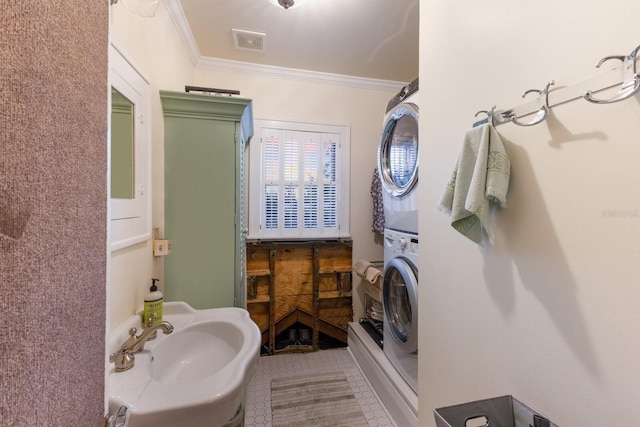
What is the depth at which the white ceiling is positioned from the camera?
1.76 meters

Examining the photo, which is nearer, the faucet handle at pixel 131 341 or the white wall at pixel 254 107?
the faucet handle at pixel 131 341

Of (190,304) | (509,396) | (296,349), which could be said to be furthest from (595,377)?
(296,349)

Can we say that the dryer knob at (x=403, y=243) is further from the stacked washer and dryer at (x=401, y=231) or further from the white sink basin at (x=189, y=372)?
the white sink basin at (x=189, y=372)

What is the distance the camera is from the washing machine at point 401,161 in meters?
1.55

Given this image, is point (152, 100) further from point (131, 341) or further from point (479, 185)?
point (479, 185)

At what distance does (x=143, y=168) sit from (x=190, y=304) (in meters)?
0.81

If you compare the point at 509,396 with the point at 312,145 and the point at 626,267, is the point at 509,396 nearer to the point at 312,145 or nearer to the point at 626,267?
the point at 626,267

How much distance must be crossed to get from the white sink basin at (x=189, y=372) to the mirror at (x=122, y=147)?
0.60 metres

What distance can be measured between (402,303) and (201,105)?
1757 mm

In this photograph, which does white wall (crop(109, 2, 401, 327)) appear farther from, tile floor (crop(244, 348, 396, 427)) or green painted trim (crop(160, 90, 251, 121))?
tile floor (crop(244, 348, 396, 427))

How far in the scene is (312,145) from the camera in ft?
8.57

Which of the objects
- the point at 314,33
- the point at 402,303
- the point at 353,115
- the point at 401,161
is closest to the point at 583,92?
the point at 401,161

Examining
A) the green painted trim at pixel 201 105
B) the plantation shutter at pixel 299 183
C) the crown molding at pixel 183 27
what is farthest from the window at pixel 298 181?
the green painted trim at pixel 201 105

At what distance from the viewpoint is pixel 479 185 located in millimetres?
793
